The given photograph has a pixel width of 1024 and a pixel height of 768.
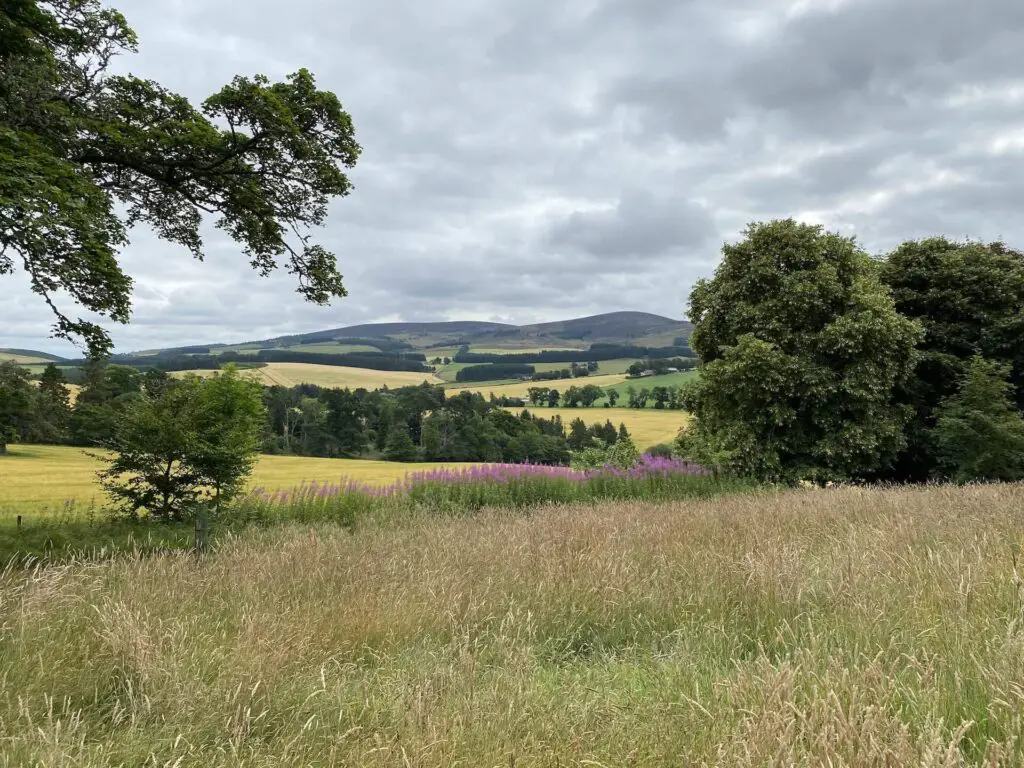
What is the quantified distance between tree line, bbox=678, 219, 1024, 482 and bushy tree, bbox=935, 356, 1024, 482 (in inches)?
1.6

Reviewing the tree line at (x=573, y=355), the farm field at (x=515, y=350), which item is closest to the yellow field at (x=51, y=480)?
the tree line at (x=573, y=355)

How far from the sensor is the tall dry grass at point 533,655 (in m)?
2.10

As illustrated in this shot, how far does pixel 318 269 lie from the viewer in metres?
14.4

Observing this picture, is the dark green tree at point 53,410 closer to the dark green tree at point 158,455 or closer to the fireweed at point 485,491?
the dark green tree at point 158,455

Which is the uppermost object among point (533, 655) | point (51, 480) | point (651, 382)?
point (533, 655)

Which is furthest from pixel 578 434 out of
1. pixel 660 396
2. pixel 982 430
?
pixel 982 430

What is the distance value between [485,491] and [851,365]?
10993mm

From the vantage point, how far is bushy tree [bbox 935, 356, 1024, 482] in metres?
15.1

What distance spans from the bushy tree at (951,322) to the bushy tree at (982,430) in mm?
839

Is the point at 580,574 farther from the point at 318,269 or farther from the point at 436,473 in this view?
the point at 318,269

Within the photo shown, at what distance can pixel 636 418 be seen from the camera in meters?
63.8

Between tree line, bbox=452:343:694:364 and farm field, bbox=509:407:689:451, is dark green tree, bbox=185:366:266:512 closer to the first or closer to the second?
farm field, bbox=509:407:689:451

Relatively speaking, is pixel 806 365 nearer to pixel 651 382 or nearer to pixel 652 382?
pixel 652 382

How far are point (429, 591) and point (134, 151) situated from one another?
1309cm
